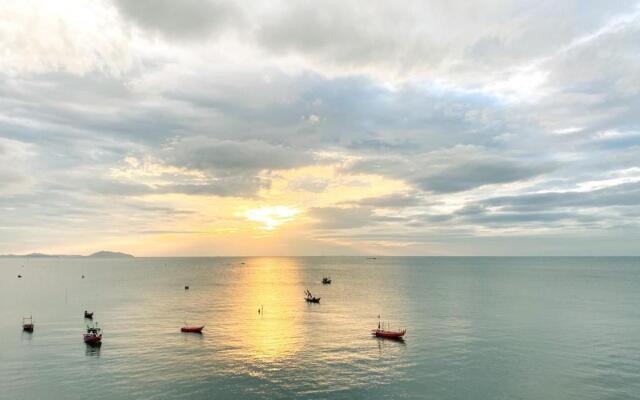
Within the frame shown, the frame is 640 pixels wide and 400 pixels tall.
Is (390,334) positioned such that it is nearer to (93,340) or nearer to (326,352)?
(326,352)

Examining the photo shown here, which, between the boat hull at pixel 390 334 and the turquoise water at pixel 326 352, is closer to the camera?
the turquoise water at pixel 326 352

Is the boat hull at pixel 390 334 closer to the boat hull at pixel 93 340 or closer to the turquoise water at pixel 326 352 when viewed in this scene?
the turquoise water at pixel 326 352

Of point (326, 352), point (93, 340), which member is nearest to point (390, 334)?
point (326, 352)

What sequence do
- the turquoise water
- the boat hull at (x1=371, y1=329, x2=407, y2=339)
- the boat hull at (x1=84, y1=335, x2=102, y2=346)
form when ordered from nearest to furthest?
1. the turquoise water
2. the boat hull at (x1=84, y1=335, x2=102, y2=346)
3. the boat hull at (x1=371, y1=329, x2=407, y2=339)

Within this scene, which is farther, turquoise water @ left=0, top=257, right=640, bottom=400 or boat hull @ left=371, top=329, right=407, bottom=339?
boat hull @ left=371, top=329, right=407, bottom=339

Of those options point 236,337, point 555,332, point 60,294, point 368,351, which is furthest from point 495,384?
point 60,294

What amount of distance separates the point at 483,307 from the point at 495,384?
80.0 metres

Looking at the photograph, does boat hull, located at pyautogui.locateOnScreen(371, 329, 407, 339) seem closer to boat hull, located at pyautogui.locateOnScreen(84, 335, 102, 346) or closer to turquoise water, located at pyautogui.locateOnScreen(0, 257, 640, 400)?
turquoise water, located at pyautogui.locateOnScreen(0, 257, 640, 400)

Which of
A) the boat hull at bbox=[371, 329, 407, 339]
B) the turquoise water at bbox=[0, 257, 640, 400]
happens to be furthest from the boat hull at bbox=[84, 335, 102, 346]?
the boat hull at bbox=[371, 329, 407, 339]

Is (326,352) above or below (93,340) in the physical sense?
below

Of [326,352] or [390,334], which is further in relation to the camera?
[390,334]

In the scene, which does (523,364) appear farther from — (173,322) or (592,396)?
(173,322)

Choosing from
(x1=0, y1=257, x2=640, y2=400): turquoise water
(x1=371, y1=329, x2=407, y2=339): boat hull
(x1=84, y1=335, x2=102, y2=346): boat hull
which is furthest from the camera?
(x1=371, y1=329, x2=407, y2=339): boat hull

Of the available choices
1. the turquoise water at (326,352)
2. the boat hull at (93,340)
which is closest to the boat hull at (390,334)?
the turquoise water at (326,352)
